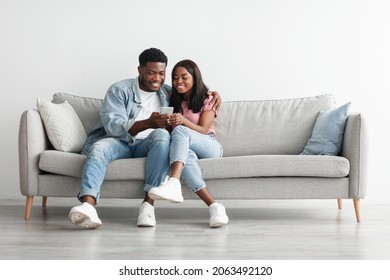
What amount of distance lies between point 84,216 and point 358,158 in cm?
165

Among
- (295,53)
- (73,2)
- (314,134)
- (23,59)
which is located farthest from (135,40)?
(314,134)

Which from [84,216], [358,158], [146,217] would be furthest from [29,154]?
[358,158]

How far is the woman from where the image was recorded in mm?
3404

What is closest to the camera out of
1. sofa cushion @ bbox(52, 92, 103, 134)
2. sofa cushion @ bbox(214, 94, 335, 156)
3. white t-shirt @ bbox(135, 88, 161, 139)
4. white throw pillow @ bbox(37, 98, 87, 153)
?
white throw pillow @ bbox(37, 98, 87, 153)

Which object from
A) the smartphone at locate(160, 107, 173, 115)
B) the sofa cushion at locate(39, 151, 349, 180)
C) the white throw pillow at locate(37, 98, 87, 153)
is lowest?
the sofa cushion at locate(39, 151, 349, 180)

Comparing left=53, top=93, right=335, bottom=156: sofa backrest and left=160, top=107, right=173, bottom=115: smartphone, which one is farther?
left=53, top=93, right=335, bottom=156: sofa backrest

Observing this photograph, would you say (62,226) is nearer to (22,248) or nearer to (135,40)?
(22,248)

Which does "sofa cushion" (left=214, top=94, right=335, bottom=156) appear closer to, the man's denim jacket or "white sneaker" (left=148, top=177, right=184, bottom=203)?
the man's denim jacket

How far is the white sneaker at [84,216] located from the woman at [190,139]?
32cm

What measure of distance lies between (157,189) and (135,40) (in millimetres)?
1935

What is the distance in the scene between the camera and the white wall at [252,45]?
4.83 meters

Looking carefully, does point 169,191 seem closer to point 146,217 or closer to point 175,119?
point 146,217

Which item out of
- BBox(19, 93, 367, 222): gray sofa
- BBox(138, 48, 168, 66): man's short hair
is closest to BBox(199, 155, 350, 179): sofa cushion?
BBox(19, 93, 367, 222): gray sofa

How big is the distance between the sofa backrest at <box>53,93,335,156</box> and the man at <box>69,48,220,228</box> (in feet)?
1.17
